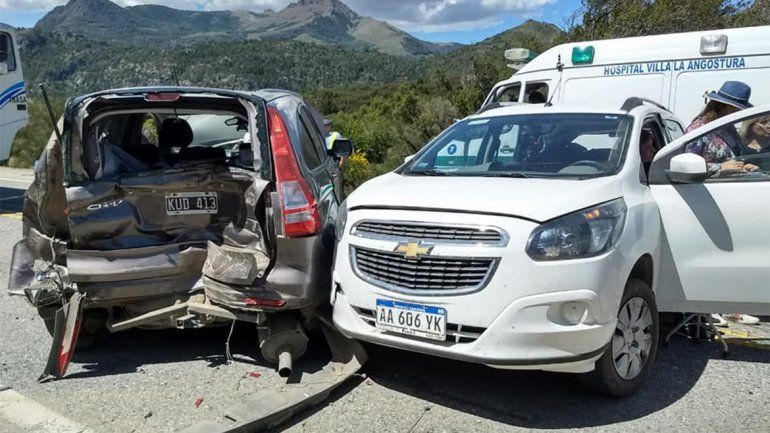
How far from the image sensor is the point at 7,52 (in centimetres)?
1314

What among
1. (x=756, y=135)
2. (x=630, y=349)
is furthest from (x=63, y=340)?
(x=756, y=135)

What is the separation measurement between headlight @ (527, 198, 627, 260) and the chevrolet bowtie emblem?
573mm

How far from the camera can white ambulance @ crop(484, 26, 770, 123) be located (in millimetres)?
7136

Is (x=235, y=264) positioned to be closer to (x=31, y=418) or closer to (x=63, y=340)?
A: (x=63, y=340)

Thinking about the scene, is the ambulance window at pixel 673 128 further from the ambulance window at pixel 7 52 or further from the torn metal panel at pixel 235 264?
the ambulance window at pixel 7 52

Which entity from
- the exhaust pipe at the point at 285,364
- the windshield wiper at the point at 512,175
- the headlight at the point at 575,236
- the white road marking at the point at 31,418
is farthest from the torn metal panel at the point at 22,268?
the headlight at the point at 575,236

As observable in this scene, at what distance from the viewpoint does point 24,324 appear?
547 cm

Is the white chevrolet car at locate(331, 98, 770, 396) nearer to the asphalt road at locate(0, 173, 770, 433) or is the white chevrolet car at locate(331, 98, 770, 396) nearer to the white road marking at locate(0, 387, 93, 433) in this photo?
the asphalt road at locate(0, 173, 770, 433)

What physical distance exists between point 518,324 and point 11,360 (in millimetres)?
3561

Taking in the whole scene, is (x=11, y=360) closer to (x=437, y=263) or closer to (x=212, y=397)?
(x=212, y=397)

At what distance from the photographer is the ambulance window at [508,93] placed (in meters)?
8.88

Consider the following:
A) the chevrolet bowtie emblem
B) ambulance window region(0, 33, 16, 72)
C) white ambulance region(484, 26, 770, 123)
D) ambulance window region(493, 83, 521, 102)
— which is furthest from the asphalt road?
ambulance window region(0, 33, 16, 72)

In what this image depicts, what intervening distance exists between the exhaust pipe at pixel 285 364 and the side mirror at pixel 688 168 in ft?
9.05

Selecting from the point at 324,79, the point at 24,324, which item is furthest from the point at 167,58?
the point at 24,324
